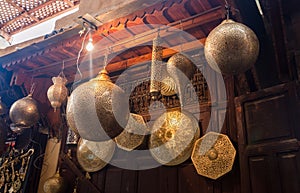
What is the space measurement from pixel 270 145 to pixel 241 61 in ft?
2.24

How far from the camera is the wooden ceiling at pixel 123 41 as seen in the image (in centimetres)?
228

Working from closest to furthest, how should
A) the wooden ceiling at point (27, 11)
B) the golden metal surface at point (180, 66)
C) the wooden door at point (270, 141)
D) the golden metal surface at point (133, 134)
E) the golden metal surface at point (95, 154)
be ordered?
the wooden door at point (270, 141) → the golden metal surface at point (180, 66) → the golden metal surface at point (133, 134) → the golden metal surface at point (95, 154) → the wooden ceiling at point (27, 11)

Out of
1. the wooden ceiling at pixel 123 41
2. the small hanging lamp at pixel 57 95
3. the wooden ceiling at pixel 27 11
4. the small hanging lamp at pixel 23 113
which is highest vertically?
the wooden ceiling at pixel 27 11

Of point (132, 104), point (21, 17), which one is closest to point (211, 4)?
point (132, 104)

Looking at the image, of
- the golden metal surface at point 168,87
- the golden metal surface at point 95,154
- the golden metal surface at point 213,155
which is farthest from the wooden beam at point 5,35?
A: the golden metal surface at point 213,155

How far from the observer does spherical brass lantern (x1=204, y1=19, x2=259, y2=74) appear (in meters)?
1.62

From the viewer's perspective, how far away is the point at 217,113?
2512mm

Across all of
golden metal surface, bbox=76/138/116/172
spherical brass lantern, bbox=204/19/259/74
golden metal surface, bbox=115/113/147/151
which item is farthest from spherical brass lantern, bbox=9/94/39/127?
spherical brass lantern, bbox=204/19/259/74

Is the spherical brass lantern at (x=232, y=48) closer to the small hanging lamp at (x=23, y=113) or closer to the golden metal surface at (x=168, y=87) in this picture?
the golden metal surface at (x=168, y=87)

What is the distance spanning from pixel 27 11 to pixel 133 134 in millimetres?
3353

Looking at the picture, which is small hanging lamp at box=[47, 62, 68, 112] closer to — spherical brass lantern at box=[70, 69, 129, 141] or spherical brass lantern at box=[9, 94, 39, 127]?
spherical brass lantern at box=[9, 94, 39, 127]

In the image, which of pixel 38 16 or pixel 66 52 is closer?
pixel 66 52

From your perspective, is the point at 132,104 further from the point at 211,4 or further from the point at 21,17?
the point at 21,17

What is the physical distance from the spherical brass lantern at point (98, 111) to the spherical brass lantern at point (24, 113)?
60.0 inches
